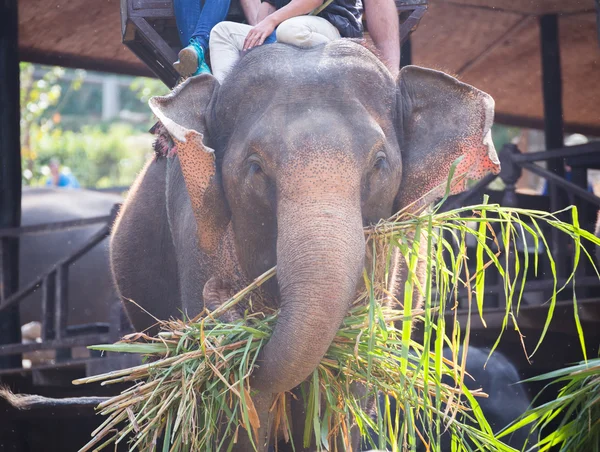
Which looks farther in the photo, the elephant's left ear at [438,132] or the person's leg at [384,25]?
the person's leg at [384,25]

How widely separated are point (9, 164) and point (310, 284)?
4061 mm

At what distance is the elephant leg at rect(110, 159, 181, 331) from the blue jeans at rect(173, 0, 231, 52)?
0.71m

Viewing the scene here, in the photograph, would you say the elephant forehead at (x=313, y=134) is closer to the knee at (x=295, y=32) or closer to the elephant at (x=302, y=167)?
the elephant at (x=302, y=167)

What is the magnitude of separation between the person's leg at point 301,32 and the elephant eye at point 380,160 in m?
0.55

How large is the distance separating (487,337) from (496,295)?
18.1 inches

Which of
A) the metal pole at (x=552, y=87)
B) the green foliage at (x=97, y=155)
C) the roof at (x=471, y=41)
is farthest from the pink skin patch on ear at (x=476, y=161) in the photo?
the green foliage at (x=97, y=155)

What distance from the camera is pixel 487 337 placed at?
6.39 meters

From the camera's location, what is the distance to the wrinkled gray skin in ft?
30.7

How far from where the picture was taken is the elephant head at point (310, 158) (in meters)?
2.85

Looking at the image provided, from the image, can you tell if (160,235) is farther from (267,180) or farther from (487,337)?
(487,337)

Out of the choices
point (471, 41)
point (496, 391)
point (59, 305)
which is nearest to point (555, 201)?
point (496, 391)

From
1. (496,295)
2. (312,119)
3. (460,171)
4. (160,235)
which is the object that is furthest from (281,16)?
(496,295)

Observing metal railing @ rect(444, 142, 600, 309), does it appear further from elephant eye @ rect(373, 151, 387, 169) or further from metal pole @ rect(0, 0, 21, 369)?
metal pole @ rect(0, 0, 21, 369)

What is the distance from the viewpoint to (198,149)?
10.6 ft
